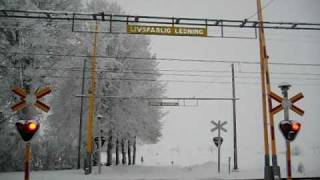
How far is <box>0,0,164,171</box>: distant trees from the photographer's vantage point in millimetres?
24766

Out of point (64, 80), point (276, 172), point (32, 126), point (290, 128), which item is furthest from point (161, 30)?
point (64, 80)

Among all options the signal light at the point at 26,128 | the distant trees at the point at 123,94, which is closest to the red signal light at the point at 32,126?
Answer: the signal light at the point at 26,128

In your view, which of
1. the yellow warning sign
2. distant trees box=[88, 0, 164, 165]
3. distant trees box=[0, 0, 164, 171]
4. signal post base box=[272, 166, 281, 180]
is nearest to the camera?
signal post base box=[272, 166, 281, 180]

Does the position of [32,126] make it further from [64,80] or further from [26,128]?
[64,80]

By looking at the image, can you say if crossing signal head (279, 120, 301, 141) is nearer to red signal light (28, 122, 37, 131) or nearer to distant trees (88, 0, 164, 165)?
red signal light (28, 122, 37, 131)

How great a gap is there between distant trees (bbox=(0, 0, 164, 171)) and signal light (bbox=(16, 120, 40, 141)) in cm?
1481

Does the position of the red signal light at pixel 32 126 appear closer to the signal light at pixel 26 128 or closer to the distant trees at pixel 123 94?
the signal light at pixel 26 128

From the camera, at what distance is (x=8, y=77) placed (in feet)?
81.6

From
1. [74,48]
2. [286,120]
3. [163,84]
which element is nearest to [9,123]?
[74,48]

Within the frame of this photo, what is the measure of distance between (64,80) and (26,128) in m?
21.0

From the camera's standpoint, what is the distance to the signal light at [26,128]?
8742 millimetres

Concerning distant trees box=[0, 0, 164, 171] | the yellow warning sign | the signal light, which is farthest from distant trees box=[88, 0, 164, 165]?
the signal light

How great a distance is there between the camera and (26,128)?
344 inches

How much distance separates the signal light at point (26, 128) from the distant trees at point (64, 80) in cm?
1481
